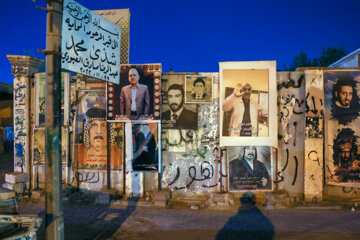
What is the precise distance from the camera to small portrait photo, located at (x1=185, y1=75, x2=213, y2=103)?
8.15 m

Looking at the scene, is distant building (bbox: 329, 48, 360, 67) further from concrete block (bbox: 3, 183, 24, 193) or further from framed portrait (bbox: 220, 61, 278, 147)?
concrete block (bbox: 3, 183, 24, 193)

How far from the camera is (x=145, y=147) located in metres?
8.20

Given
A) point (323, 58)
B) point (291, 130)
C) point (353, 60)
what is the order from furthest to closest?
point (323, 58) < point (353, 60) < point (291, 130)

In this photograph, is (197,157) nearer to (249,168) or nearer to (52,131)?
(249,168)

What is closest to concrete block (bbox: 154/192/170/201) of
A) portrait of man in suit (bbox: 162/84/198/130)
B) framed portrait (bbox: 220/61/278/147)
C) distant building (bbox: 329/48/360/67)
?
portrait of man in suit (bbox: 162/84/198/130)

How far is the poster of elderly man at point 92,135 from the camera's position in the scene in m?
8.48

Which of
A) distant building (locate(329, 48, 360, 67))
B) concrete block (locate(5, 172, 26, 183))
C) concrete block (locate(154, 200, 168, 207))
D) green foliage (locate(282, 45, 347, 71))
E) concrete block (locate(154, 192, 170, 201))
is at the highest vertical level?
green foliage (locate(282, 45, 347, 71))

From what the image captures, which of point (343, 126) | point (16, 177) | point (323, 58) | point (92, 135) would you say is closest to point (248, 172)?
point (343, 126)

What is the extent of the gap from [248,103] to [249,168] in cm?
195

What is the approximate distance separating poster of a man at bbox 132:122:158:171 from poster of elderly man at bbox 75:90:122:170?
0.63 meters

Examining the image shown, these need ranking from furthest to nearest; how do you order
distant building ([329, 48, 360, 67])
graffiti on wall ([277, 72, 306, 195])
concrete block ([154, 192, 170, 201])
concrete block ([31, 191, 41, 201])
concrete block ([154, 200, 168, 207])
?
distant building ([329, 48, 360, 67]), concrete block ([31, 191, 41, 201]), graffiti on wall ([277, 72, 306, 195]), concrete block ([154, 192, 170, 201]), concrete block ([154, 200, 168, 207])

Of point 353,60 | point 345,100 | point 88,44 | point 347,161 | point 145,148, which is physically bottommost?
point 347,161

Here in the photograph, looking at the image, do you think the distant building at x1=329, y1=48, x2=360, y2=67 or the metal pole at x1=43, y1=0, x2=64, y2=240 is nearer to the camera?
the metal pole at x1=43, y1=0, x2=64, y2=240

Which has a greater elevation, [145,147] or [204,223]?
[145,147]
